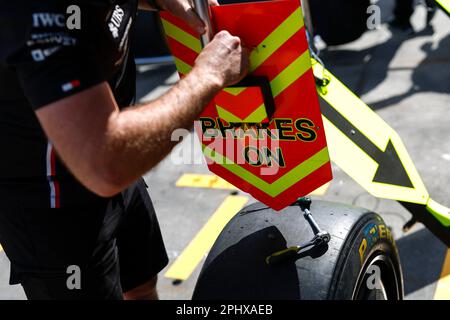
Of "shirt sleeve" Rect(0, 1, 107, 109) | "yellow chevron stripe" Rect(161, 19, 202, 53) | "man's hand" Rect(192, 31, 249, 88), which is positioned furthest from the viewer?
"yellow chevron stripe" Rect(161, 19, 202, 53)

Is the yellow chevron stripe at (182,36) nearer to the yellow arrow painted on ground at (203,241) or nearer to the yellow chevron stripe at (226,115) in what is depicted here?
the yellow chevron stripe at (226,115)

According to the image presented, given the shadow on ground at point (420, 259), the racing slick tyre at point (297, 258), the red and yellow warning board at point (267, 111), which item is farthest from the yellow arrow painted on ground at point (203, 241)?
the red and yellow warning board at point (267, 111)

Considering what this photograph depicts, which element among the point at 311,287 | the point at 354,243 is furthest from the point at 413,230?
the point at 311,287

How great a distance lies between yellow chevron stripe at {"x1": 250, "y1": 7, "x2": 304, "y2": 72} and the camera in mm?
1214

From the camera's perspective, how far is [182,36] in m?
1.45

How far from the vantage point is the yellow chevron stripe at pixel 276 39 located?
121cm

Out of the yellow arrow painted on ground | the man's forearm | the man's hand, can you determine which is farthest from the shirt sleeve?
the yellow arrow painted on ground

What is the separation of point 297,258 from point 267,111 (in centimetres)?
42

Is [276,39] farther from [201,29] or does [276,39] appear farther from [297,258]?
[297,258]

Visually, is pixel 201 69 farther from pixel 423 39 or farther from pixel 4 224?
pixel 423 39

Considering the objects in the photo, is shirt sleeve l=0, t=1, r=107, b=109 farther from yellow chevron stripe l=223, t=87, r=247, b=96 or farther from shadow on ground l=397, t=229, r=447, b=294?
shadow on ground l=397, t=229, r=447, b=294

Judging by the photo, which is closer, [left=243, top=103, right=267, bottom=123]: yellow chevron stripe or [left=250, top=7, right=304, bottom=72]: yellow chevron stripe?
[left=250, top=7, right=304, bottom=72]: yellow chevron stripe

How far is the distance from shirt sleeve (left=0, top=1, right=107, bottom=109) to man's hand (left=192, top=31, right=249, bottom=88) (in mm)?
262

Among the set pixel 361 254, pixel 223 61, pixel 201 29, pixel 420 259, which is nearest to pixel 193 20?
pixel 201 29
